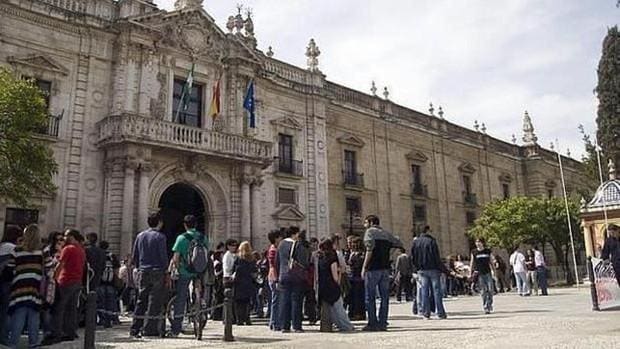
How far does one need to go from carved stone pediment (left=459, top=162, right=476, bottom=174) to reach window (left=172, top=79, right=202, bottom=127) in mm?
17130

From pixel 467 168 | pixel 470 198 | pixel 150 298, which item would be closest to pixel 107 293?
pixel 150 298

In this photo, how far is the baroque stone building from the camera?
16.5m

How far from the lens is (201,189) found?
19.0 metres

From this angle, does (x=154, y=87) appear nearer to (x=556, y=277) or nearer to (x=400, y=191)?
(x=400, y=191)

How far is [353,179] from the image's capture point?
25.5 m

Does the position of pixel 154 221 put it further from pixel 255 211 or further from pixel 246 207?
pixel 255 211

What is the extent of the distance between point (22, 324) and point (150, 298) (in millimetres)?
1593

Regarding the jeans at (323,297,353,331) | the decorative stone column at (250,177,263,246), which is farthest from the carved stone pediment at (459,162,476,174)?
the jeans at (323,297,353,331)

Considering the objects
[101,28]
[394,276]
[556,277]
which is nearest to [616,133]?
[556,277]

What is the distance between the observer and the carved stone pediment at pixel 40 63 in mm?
15859

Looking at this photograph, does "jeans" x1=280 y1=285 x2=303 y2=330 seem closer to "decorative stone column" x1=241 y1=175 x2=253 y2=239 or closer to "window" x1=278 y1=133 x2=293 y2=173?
"decorative stone column" x1=241 y1=175 x2=253 y2=239

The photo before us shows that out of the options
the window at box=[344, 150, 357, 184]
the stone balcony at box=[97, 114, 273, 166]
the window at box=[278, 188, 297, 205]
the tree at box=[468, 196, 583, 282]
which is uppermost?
the window at box=[344, 150, 357, 184]

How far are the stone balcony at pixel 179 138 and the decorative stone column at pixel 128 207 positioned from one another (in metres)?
0.92

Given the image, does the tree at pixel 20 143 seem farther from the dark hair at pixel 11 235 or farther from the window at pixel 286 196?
the window at pixel 286 196
